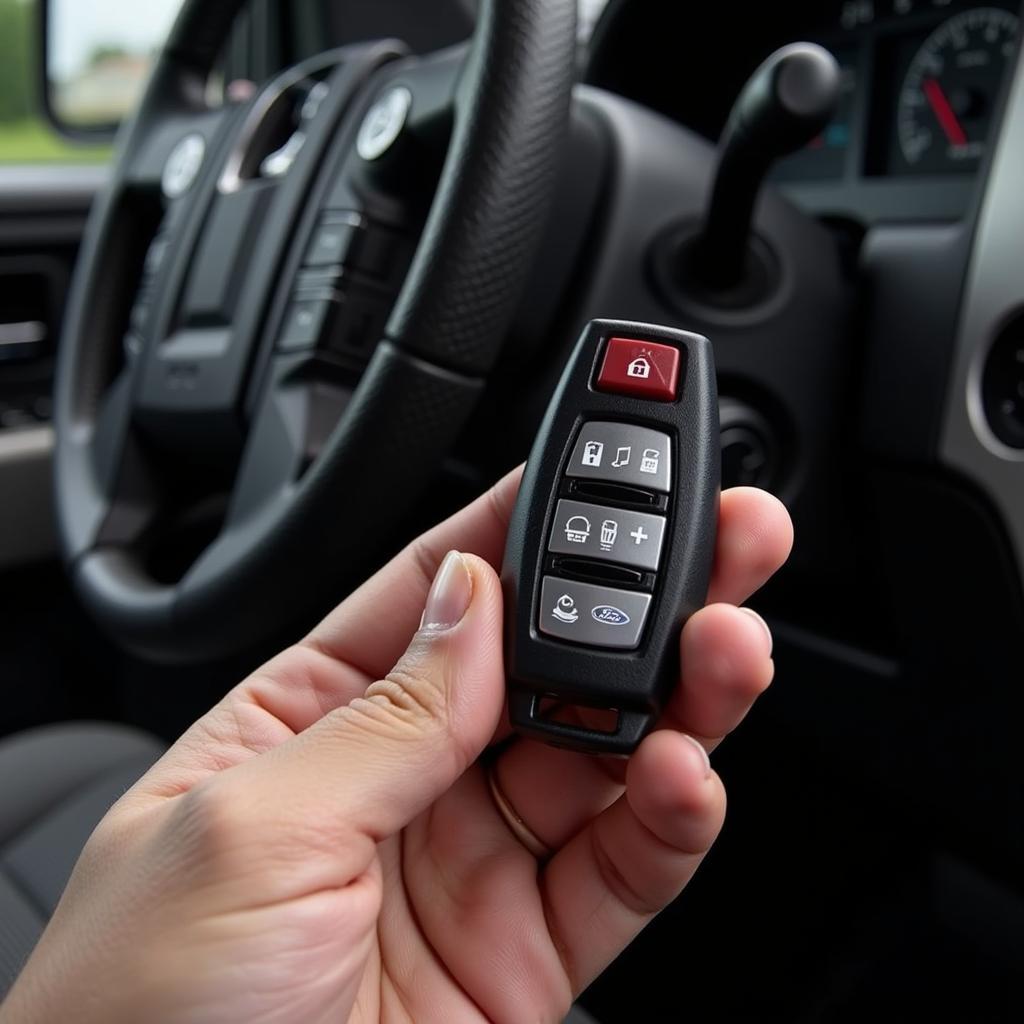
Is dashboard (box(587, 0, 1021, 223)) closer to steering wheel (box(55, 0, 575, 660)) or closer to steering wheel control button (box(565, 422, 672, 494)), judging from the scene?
steering wheel (box(55, 0, 575, 660))

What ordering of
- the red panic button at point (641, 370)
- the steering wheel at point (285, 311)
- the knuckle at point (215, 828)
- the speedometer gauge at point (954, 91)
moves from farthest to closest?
the speedometer gauge at point (954, 91) → the steering wheel at point (285, 311) → the red panic button at point (641, 370) → the knuckle at point (215, 828)

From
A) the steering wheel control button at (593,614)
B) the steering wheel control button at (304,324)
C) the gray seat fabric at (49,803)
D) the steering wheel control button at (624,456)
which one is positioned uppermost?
the steering wheel control button at (624,456)

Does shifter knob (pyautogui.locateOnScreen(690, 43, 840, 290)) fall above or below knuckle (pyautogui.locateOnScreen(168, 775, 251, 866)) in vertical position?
above

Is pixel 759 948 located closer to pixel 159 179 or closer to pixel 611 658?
pixel 611 658

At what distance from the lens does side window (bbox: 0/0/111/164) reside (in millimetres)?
1702

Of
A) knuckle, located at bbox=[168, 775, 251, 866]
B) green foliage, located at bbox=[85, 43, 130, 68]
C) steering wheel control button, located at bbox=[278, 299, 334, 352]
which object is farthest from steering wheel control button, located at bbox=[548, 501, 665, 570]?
green foliage, located at bbox=[85, 43, 130, 68]

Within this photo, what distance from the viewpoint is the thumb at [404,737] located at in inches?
17.8

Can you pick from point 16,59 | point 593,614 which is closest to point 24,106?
point 16,59

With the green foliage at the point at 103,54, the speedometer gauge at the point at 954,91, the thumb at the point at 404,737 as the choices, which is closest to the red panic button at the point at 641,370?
the thumb at the point at 404,737

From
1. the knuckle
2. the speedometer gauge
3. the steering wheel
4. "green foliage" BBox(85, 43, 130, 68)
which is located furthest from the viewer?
"green foliage" BBox(85, 43, 130, 68)

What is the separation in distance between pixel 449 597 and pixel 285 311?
38cm

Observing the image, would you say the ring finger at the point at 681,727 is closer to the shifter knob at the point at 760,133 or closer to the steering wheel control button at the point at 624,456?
the steering wheel control button at the point at 624,456

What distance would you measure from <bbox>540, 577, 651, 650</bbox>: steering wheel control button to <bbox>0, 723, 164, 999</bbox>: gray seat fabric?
345 mm

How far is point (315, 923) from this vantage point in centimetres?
46
